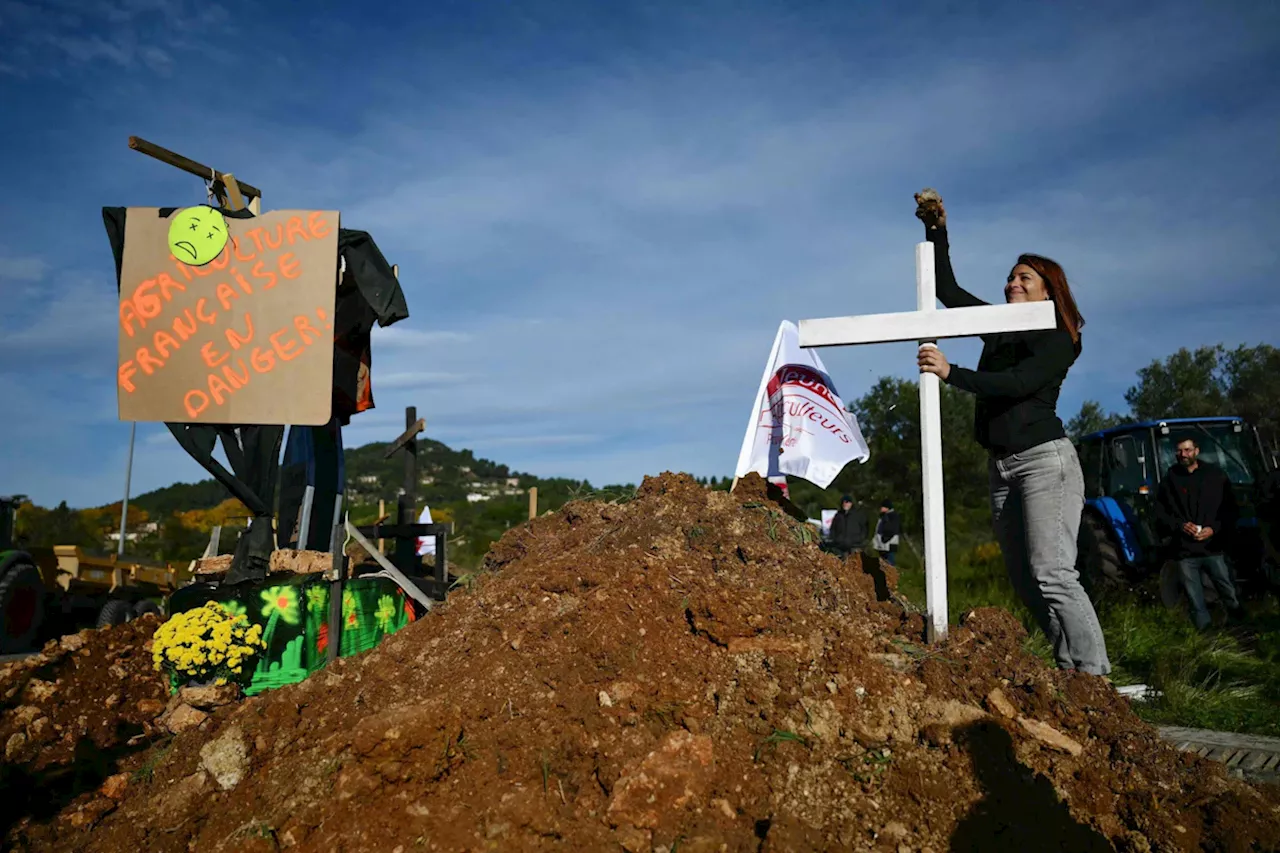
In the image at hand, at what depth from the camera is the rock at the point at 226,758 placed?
288 centimetres

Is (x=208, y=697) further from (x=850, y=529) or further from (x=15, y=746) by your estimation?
(x=850, y=529)

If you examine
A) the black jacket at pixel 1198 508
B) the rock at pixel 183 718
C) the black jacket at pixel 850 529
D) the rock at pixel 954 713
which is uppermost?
the black jacket at pixel 1198 508

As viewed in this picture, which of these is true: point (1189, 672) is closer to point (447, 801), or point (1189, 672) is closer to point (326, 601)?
point (447, 801)

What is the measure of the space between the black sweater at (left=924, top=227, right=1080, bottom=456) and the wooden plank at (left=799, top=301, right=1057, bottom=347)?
10 cm

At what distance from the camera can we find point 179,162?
14.9ft

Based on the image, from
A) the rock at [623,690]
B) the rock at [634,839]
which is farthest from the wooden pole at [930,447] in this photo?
the rock at [634,839]

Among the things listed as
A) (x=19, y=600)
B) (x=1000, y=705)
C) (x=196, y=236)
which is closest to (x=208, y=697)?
(x=196, y=236)

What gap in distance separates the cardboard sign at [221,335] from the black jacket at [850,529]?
8.41 meters

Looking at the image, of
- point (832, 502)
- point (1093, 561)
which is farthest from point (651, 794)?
point (832, 502)

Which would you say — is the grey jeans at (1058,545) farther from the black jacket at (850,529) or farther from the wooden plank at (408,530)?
the black jacket at (850,529)

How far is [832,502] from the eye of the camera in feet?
64.4

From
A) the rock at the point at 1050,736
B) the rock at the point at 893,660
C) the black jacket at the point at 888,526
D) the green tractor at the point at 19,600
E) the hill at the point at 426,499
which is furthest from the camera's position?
the hill at the point at 426,499

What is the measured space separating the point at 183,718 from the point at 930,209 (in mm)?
4040

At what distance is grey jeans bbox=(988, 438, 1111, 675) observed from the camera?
321 centimetres
